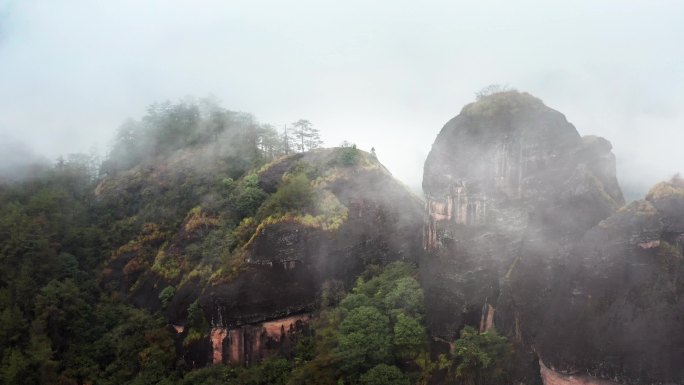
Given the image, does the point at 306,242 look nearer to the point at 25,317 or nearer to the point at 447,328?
the point at 447,328

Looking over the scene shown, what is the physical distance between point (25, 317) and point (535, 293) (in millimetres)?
25938

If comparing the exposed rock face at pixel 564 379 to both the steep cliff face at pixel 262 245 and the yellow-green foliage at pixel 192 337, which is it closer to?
the steep cliff face at pixel 262 245

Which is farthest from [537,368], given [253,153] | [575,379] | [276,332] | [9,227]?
[9,227]

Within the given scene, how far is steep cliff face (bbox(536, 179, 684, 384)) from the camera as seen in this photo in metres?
15.4

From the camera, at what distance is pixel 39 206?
30641 millimetres

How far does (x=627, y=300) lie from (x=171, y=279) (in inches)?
883

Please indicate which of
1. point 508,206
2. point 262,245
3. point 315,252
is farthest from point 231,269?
point 508,206

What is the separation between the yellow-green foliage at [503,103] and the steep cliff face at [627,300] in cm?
586

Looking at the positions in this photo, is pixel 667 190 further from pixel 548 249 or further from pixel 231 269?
pixel 231 269

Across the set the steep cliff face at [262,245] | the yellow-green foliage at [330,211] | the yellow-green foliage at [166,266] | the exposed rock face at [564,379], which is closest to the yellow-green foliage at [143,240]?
the steep cliff face at [262,245]

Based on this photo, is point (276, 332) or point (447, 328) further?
point (276, 332)

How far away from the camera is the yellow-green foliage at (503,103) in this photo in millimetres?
20219

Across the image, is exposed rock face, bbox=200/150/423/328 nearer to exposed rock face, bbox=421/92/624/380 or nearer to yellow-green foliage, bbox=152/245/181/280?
yellow-green foliage, bbox=152/245/181/280

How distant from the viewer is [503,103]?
67.6 ft
